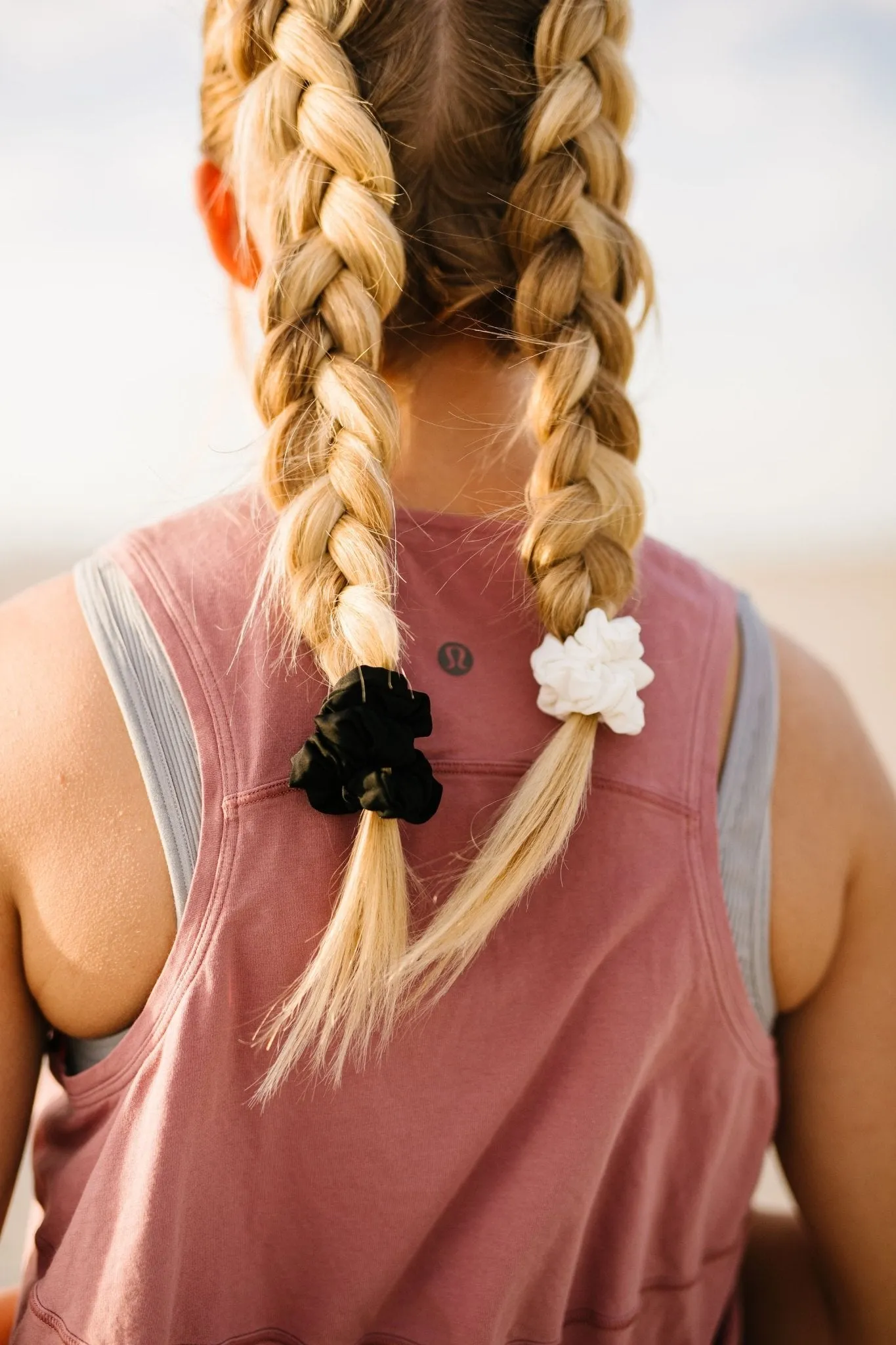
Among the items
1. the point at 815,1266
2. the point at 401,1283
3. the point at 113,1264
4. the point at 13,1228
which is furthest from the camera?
the point at 13,1228

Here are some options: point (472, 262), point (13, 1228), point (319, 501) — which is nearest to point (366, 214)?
point (472, 262)

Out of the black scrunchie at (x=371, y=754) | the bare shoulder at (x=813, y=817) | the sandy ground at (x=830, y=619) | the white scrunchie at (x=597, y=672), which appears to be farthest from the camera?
the sandy ground at (x=830, y=619)

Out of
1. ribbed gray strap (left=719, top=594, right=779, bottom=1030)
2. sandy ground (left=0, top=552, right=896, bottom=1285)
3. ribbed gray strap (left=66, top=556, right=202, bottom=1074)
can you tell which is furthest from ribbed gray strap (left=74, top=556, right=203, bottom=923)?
sandy ground (left=0, top=552, right=896, bottom=1285)

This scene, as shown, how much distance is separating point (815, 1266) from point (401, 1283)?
0.61 metres

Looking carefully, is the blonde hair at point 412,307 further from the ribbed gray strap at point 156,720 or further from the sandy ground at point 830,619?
the sandy ground at point 830,619

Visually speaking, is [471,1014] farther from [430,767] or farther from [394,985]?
[430,767]

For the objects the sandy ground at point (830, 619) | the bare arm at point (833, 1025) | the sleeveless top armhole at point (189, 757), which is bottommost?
the sandy ground at point (830, 619)

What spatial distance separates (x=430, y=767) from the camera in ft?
3.25

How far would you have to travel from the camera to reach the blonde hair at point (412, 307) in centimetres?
98

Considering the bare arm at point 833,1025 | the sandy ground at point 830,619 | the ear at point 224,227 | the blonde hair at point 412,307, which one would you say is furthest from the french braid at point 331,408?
the sandy ground at point 830,619

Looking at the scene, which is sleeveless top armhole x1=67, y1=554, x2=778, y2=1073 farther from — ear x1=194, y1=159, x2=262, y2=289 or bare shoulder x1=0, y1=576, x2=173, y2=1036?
ear x1=194, y1=159, x2=262, y2=289

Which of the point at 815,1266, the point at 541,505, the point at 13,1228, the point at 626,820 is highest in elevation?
the point at 541,505

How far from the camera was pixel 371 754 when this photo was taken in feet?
2.99

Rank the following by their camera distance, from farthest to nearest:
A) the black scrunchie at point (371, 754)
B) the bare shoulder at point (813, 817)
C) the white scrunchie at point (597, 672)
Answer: the bare shoulder at point (813, 817) < the white scrunchie at point (597, 672) < the black scrunchie at point (371, 754)
